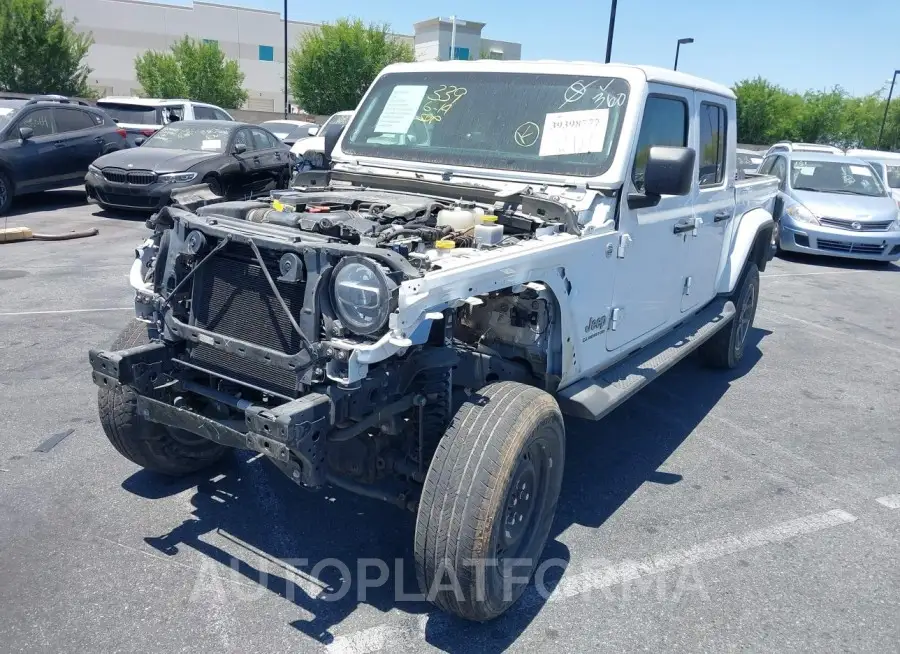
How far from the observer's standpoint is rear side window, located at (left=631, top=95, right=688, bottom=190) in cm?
409

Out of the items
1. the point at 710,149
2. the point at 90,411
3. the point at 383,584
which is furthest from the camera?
the point at 710,149

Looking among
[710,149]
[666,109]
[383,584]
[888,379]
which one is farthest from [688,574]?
[888,379]

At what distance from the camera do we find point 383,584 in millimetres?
3271

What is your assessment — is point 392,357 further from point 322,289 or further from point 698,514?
point 698,514

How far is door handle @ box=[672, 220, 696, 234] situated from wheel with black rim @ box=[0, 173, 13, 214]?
10894 mm

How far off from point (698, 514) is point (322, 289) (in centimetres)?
248

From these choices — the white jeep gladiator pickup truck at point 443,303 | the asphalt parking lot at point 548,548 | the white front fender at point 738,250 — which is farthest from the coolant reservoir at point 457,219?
the white front fender at point 738,250

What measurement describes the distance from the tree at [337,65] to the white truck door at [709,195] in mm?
35405

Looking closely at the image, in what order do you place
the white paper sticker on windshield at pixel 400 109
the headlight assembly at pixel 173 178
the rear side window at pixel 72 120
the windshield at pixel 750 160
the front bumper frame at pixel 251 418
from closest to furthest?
the front bumper frame at pixel 251 418, the white paper sticker on windshield at pixel 400 109, the headlight assembly at pixel 173 178, the rear side window at pixel 72 120, the windshield at pixel 750 160

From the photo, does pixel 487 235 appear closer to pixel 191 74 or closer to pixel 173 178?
pixel 173 178

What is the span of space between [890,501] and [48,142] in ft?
41.5

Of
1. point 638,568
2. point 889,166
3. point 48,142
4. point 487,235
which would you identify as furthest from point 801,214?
point 48,142

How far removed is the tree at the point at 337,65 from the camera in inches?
1528

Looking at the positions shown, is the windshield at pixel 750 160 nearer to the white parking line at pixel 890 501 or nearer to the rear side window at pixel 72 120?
the white parking line at pixel 890 501
